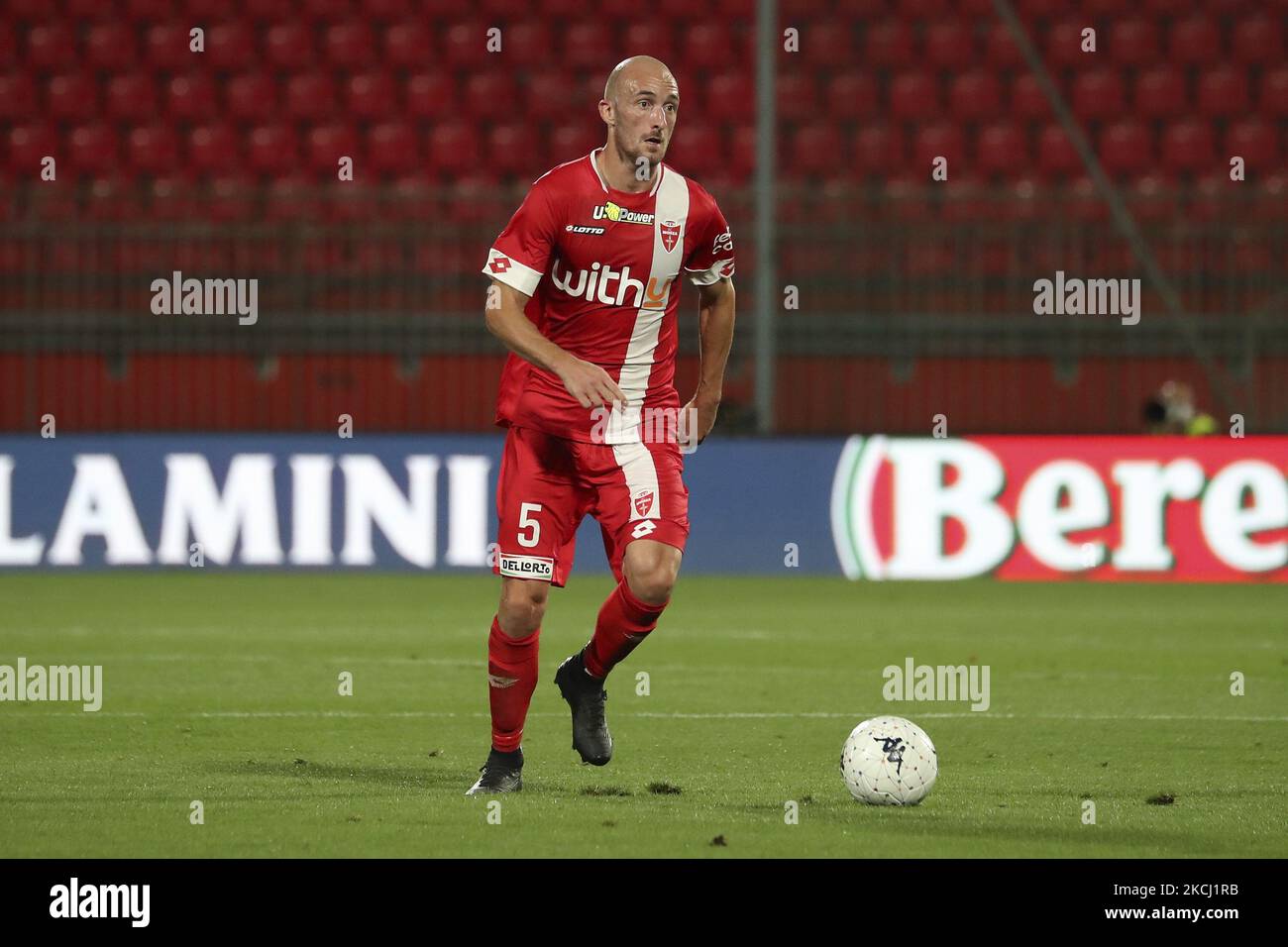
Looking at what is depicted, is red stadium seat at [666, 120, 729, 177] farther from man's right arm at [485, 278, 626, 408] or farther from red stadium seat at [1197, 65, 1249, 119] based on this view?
man's right arm at [485, 278, 626, 408]

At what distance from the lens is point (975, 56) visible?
19938 millimetres

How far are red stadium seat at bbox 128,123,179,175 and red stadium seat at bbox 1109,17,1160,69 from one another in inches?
345

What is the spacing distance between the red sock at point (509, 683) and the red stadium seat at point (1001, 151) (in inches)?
528

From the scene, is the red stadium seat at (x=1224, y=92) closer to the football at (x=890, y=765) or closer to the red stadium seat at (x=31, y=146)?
the red stadium seat at (x=31, y=146)

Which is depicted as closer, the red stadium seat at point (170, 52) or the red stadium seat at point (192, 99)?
the red stadium seat at point (192, 99)

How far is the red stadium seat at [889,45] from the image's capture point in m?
19.8

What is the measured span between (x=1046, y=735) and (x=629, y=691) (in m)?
2.10

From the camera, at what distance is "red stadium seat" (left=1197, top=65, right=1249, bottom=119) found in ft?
64.5

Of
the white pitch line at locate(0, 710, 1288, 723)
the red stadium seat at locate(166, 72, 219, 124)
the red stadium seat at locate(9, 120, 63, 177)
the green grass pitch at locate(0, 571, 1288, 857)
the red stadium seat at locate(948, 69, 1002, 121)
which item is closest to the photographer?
the green grass pitch at locate(0, 571, 1288, 857)

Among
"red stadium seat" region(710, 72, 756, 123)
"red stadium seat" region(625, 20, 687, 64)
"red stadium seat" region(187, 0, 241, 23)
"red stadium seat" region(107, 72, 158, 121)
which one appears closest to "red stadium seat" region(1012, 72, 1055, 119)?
"red stadium seat" region(710, 72, 756, 123)

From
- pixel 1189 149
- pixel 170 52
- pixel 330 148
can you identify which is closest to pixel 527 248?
pixel 330 148

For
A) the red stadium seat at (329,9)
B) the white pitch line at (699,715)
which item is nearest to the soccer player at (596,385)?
the white pitch line at (699,715)
